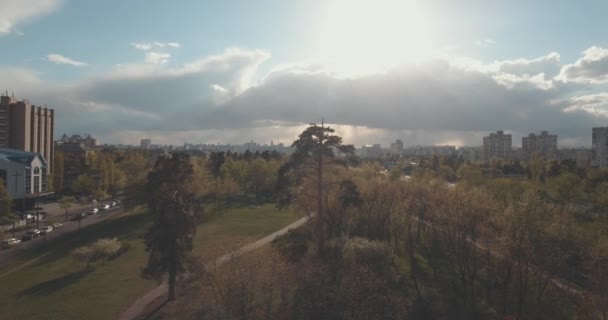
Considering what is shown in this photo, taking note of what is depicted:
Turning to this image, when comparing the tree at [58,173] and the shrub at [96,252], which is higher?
the tree at [58,173]

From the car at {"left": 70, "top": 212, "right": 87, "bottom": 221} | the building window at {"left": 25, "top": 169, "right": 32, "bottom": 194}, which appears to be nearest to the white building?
the building window at {"left": 25, "top": 169, "right": 32, "bottom": 194}

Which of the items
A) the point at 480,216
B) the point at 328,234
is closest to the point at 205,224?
the point at 328,234

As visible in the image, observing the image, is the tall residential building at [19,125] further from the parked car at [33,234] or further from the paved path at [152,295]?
the paved path at [152,295]

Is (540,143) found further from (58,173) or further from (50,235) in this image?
(50,235)

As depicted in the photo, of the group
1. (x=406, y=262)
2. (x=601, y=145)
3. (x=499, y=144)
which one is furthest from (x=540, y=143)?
(x=406, y=262)

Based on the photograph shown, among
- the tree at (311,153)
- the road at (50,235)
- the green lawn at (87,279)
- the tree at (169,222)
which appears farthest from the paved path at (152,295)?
the road at (50,235)

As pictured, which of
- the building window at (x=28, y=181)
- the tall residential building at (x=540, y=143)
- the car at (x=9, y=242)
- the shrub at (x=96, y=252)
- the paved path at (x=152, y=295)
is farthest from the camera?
the tall residential building at (x=540, y=143)
